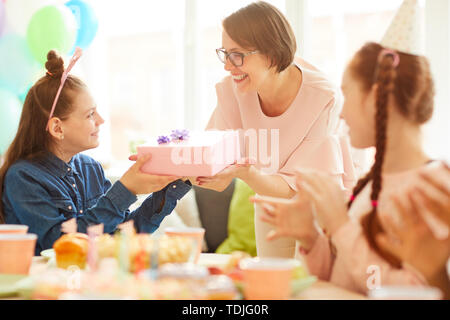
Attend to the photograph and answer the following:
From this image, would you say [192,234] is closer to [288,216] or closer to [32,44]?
[288,216]

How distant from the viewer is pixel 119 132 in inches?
199

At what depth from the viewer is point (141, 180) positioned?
5.42 ft

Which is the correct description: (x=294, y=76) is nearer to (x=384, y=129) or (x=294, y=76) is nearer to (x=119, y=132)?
(x=384, y=129)

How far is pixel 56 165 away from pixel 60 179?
5cm

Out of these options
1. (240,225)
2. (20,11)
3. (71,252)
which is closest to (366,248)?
(71,252)

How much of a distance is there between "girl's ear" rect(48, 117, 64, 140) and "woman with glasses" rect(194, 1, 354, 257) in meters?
0.52

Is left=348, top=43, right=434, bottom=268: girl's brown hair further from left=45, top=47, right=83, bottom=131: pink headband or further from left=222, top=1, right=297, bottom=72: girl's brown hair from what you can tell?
left=45, top=47, right=83, bottom=131: pink headband

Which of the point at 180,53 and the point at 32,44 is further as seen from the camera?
the point at 180,53

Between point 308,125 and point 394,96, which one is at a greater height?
point 394,96

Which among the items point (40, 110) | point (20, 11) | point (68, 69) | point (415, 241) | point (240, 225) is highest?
point (20, 11)

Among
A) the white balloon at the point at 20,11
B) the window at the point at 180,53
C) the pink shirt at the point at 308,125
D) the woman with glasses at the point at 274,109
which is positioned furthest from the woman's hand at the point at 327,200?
the white balloon at the point at 20,11

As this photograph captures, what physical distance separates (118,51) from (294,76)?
301 centimetres

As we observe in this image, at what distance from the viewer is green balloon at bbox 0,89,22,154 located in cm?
346
